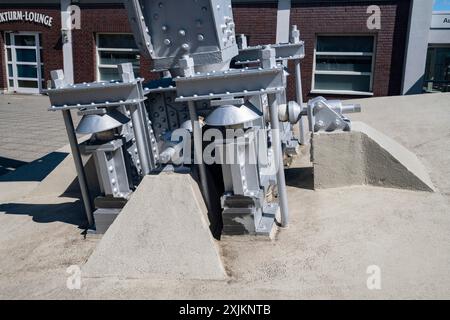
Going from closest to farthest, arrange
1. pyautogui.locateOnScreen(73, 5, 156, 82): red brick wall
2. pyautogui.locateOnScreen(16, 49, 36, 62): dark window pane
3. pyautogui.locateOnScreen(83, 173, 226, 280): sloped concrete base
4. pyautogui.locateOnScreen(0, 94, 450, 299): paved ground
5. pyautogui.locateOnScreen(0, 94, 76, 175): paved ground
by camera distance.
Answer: pyautogui.locateOnScreen(0, 94, 450, 299): paved ground, pyautogui.locateOnScreen(83, 173, 226, 280): sloped concrete base, pyautogui.locateOnScreen(0, 94, 76, 175): paved ground, pyautogui.locateOnScreen(73, 5, 156, 82): red brick wall, pyautogui.locateOnScreen(16, 49, 36, 62): dark window pane

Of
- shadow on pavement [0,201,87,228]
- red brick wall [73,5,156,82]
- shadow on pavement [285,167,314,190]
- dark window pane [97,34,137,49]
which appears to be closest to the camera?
shadow on pavement [0,201,87,228]

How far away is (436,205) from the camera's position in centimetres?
379

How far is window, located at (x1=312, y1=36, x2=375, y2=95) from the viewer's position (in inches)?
515

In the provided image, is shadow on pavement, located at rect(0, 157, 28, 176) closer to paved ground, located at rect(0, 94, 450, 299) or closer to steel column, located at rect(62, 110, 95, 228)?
paved ground, located at rect(0, 94, 450, 299)

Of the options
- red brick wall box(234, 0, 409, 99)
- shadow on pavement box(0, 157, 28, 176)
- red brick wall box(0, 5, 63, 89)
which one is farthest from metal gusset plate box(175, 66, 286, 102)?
red brick wall box(0, 5, 63, 89)

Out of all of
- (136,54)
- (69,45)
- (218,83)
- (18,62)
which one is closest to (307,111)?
(218,83)

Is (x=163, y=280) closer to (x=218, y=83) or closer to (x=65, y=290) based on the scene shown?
(x=65, y=290)

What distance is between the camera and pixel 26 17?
1603 cm

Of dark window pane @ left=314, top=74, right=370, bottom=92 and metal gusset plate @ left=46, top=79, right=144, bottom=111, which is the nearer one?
metal gusset plate @ left=46, top=79, right=144, bottom=111

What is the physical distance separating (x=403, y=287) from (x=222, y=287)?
1.08 m

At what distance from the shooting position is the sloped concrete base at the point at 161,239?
3082mm

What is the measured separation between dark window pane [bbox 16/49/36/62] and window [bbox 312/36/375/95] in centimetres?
1014

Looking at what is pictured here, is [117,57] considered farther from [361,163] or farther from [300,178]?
[361,163]

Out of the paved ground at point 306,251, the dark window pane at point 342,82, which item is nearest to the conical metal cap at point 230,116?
the paved ground at point 306,251
